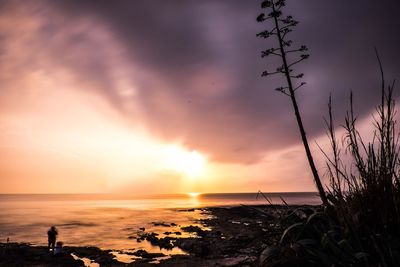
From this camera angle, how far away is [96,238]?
3634 centimetres

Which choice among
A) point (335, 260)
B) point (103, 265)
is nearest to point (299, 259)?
point (335, 260)

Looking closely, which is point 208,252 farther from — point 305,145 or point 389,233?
point 389,233

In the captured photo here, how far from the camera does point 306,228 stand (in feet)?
10.2

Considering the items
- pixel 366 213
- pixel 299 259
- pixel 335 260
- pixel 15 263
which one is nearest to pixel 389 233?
pixel 366 213

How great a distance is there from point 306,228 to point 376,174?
808 millimetres

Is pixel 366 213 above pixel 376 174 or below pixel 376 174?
below

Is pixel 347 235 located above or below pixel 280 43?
below

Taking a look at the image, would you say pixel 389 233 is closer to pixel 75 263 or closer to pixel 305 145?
pixel 305 145

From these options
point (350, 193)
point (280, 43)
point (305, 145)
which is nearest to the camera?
point (350, 193)

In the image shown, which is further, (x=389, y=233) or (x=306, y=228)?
(x=306, y=228)

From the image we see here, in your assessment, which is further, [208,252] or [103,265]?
[208,252]

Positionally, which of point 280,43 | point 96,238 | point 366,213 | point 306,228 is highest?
point 280,43

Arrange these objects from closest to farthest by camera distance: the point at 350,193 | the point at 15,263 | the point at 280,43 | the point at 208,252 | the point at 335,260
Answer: the point at 335,260
the point at 350,193
the point at 280,43
the point at 15,263
the point at 208,252

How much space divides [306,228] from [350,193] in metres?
0.52
